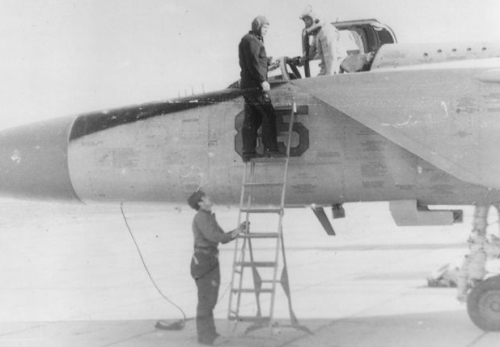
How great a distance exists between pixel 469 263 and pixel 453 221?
918mm

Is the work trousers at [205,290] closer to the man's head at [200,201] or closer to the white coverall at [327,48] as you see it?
the man's head at [200,201]

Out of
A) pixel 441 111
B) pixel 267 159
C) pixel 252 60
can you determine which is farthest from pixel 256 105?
pixel 441 111

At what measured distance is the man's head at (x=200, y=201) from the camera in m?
7.64

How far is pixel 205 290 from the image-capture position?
7.64 m

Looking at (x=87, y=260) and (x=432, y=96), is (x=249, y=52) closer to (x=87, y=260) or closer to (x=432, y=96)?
(x=432, y=96)

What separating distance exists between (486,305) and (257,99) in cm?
341

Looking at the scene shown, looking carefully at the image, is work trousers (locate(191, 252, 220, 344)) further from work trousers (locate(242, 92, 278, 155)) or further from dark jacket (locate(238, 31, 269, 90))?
dark jacket (locate(238, 31, 269, 90))

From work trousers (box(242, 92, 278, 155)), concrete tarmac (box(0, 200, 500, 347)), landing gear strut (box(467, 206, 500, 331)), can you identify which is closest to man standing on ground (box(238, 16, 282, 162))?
work trousers (box(242, 92, 278, 155))

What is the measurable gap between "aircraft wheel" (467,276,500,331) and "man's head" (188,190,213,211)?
10.1ft

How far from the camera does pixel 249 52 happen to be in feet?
Result: 24.6

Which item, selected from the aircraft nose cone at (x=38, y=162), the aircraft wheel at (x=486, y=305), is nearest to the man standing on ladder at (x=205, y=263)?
the aircraft nose cone at (x=38, y=162)

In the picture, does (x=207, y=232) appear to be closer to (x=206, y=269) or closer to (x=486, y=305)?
(x=206, y=269)

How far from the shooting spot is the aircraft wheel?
7.92 metres

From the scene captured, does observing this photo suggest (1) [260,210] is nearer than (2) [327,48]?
Yes
